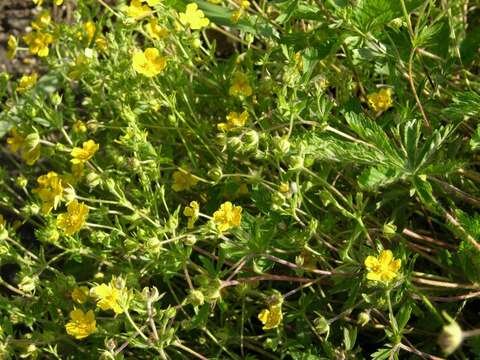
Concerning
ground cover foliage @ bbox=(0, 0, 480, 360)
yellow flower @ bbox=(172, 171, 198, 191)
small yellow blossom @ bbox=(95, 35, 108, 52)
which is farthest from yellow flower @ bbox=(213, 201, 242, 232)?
small yellow blossom @ bbox=(95, 35, 108, 52)

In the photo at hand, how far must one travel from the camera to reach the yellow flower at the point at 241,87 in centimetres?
193

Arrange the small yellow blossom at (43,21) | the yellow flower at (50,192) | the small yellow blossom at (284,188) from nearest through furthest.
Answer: the small yellow blossom at (284,188) → the yellow flower at (50,192) → the small yellow blossom at (43,21)

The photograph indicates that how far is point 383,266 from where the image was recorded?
1545 mm

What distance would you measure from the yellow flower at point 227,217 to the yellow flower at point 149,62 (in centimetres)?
45

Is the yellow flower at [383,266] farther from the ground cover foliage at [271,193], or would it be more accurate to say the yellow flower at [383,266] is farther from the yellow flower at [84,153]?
the yellow flower at [84,153]

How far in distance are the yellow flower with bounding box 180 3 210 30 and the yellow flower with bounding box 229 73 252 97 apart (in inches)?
6.2

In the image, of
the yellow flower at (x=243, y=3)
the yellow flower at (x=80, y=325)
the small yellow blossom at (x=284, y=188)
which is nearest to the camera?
the small yellow blossom at (x=284, y=188)

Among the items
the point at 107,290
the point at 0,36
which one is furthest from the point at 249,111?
the point at 0,36

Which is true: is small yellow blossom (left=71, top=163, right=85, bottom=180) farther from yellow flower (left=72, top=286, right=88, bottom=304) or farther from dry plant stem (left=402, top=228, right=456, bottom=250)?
dry plant stem (left=402, top=228, right=456, bottom=250)

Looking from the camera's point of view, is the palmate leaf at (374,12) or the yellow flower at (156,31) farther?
the yellow flower at (156,31)

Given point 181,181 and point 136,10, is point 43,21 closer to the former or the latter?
point 136,10

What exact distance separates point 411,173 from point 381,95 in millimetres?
438

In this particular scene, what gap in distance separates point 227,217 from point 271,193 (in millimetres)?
146

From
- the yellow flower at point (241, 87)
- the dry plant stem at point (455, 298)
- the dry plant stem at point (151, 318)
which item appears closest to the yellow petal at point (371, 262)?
the dry plant stem at point (455, 298)
